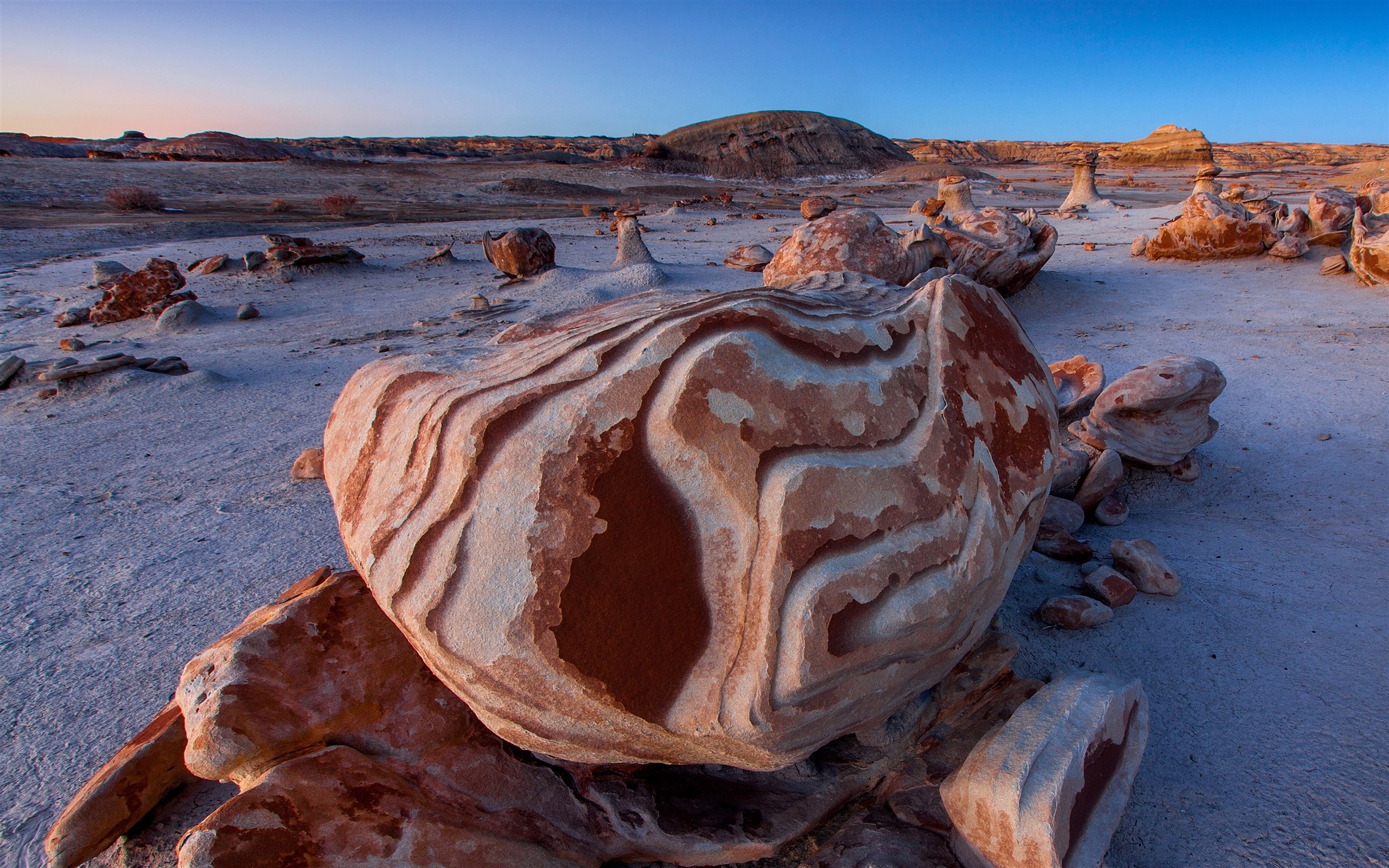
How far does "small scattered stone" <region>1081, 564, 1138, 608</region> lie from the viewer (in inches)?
81.8

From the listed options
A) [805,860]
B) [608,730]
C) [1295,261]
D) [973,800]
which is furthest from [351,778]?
[1295,261]

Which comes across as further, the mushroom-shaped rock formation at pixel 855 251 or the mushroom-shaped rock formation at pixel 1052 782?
the mushroom-shaped rock formation at pixel 855 251

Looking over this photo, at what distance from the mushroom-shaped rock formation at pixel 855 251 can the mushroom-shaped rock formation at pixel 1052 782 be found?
3.93 metres

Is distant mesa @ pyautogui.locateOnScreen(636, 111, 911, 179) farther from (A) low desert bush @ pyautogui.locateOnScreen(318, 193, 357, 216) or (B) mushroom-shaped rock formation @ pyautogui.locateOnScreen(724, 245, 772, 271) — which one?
(B) mushroom-shaped rock formation @ pyautogui.locateOnScreen(724, 245, 772, 271)

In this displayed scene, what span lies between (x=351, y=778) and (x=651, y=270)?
5.90 metres

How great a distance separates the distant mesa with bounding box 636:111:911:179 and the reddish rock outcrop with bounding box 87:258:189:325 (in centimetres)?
2060

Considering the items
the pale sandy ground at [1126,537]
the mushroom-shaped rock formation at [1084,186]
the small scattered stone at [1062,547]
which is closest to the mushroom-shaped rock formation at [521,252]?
the pale sandy ground at [1126,537]

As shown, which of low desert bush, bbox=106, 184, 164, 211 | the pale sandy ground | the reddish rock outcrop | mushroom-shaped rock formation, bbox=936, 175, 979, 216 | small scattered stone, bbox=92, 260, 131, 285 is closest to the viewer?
the pale sandy ground

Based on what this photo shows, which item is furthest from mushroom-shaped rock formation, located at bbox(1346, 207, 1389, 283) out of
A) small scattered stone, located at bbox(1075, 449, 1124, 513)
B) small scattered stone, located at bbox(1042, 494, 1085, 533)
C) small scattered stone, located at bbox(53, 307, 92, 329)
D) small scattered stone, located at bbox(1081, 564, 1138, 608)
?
small scattered stone, located at bbox(53, 307, 92, 329)

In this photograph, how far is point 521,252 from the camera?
257 inches

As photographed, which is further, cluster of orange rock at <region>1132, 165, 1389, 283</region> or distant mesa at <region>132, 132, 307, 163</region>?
distant mesa at <region>132, 132, 307, 163</region>

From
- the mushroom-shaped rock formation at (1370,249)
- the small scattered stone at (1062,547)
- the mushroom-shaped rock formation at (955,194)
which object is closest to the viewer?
the small scattered stone at (1062,547)

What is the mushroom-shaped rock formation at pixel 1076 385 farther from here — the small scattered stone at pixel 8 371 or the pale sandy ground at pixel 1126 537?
the small scattered stone at pixel 8 371

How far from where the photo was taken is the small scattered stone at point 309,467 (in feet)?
9.90
